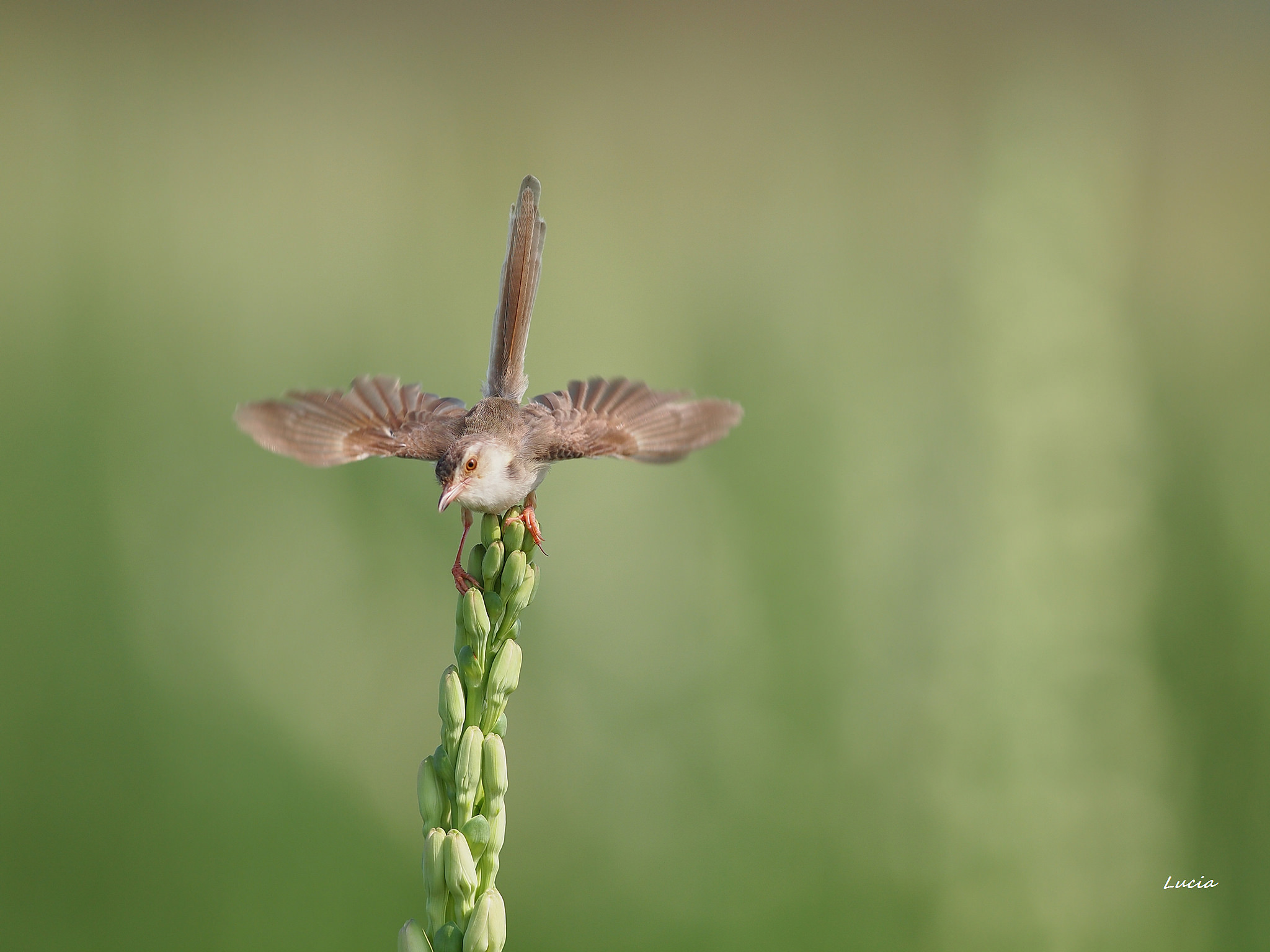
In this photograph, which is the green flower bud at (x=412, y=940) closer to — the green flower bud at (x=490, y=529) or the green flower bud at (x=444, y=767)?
the green flower bud at (x=444, y=767)

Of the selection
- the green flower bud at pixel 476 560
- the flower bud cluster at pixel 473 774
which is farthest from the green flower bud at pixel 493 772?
the green flower bud at pixel 476 560

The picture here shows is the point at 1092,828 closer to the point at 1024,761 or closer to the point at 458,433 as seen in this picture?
the point at 1024,761

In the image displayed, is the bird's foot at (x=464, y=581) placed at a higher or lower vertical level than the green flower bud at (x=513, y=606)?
higher

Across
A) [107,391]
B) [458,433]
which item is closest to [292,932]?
[107,391]

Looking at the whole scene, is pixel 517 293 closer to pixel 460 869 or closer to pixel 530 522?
pixel 530 522

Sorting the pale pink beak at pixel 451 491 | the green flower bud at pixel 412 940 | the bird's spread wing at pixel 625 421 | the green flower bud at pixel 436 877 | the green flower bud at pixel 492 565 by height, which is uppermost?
the bird's spread wing at pixel 625 421
